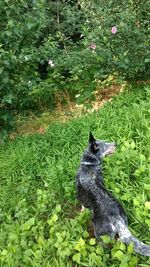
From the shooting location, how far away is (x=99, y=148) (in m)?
3.04

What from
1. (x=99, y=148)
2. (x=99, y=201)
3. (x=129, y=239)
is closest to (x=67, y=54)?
(x=99, y=148)

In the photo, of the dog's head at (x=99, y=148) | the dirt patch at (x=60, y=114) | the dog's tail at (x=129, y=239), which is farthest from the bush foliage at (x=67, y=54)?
→ the dog's tail at (x=129, y=239)

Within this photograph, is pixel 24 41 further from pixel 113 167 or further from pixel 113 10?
pixel 113 167

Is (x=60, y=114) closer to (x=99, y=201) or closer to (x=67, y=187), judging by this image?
(x=67, y=187)

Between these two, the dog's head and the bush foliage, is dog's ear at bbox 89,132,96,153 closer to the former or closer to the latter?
the dog's head

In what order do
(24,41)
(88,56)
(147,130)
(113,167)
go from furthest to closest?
(88,56) → (24,41) → (147,130) → (113,167)

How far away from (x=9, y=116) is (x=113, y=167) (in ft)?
5.67

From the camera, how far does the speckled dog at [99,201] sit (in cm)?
250

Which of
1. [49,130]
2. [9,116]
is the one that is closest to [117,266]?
[49,130]

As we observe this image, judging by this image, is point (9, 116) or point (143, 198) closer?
point (143, 198)

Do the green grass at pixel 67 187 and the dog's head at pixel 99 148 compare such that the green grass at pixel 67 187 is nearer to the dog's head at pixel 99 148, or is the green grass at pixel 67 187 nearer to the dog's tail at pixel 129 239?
the dog's tail at pixel 129 239

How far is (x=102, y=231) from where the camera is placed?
2.64m

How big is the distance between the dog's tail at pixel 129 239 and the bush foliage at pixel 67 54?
216 centimetres

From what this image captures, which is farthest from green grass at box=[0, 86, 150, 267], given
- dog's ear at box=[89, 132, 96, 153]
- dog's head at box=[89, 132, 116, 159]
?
dog's ear at box=[89, 132, 96, 153]
